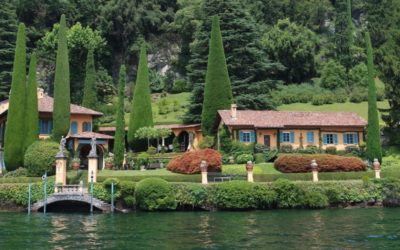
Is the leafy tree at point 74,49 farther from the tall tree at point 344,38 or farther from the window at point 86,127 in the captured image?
the tall tree at point 344,38

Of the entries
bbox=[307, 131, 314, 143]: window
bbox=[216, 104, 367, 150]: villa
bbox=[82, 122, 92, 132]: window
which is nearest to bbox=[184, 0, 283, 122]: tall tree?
bbox=[216, 104, 367, 150]: villa

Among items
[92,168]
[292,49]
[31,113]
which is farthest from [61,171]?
[292,49]

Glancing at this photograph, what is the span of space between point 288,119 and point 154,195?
859 inches

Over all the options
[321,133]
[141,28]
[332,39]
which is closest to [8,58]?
[141,28]

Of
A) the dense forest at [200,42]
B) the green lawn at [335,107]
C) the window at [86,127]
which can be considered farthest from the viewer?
the green lawn at [335,107]

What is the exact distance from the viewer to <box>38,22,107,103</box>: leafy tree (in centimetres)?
7888

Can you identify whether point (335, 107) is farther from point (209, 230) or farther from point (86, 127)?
point (209, 230)

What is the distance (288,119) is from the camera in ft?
176

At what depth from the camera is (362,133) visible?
5372 centimetres

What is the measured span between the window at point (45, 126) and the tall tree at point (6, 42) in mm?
18550

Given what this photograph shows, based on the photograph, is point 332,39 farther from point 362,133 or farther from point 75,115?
point 75,115

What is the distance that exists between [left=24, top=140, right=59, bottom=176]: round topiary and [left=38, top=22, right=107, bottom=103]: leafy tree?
33.9 m

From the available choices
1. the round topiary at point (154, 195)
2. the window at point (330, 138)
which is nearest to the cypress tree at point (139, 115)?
the window at point (330, 138)

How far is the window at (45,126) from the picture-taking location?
54969 mm
